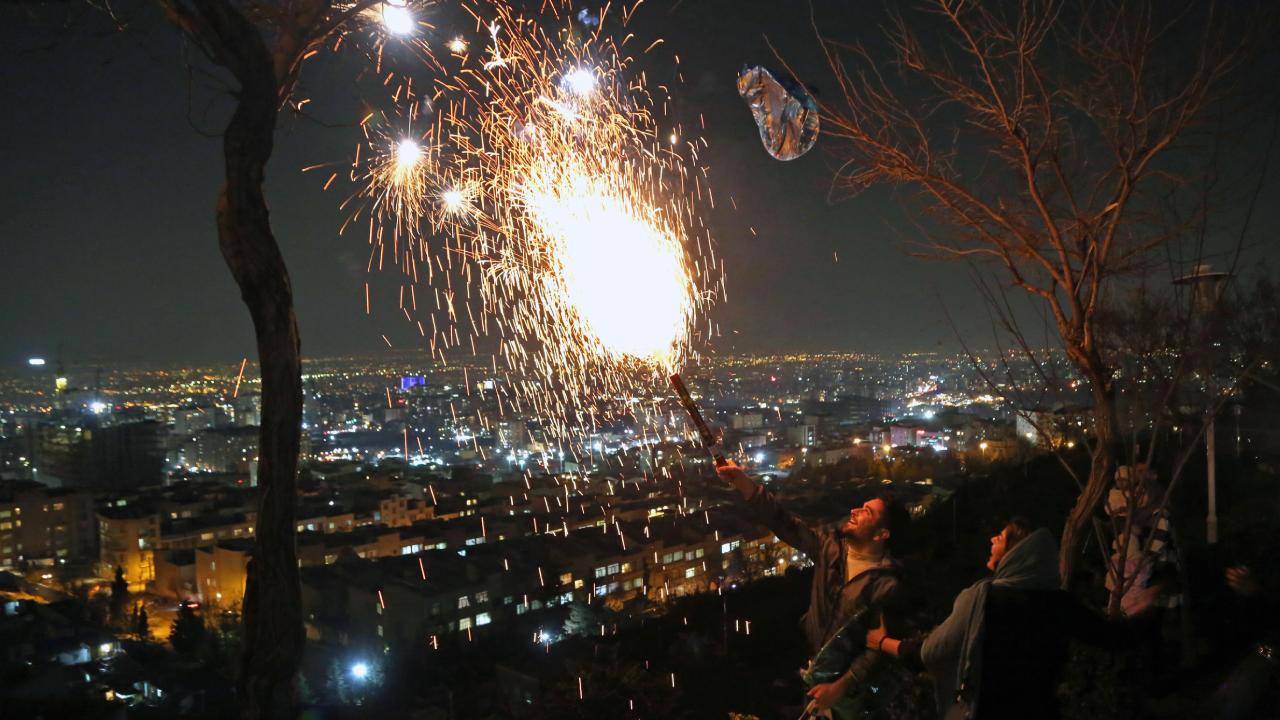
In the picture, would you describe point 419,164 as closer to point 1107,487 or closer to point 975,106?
point 975,106

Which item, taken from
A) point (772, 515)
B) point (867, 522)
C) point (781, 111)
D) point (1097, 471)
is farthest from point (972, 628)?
point (781, 111)

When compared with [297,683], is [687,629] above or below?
below

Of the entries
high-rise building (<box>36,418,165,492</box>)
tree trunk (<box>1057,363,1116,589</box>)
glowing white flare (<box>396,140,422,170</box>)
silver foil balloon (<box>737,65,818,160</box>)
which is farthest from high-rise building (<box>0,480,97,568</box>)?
tree trunk (<box>1057,363,1116,589</box>)

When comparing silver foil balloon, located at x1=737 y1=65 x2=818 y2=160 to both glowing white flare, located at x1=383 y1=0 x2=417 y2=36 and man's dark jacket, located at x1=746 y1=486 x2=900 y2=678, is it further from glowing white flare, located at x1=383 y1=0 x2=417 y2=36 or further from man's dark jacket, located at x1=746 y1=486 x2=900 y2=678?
man's dark jacket, located at x1=746 y1=486 x2=900 y2=678

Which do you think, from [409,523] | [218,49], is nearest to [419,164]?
[218,49]

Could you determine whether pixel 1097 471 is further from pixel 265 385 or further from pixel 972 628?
pixel 265 385
